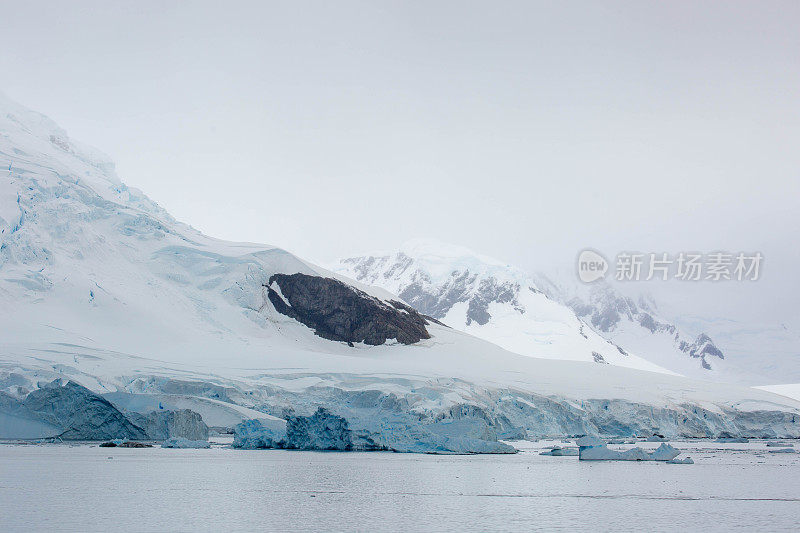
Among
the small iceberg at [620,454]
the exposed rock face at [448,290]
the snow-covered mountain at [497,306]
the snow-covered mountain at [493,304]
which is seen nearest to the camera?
the small iceberg at [620,454]

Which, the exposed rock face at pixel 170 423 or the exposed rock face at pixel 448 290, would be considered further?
the exposed rock face at pixel 448 290

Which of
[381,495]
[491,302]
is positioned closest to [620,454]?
[381,495]

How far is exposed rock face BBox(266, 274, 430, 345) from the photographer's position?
68.2 metres

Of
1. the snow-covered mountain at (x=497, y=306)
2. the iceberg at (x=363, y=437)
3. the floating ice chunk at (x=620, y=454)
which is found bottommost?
the iceberg at (x=363, y=437)

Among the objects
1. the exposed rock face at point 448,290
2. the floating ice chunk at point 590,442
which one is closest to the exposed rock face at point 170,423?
the floating ice chunk at point 590,442

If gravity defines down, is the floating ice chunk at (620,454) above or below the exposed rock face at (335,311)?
below

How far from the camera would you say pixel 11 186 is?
5528 centimetres

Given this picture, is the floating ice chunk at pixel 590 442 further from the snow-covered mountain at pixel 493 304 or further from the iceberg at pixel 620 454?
the snow-covered mountain at pixel 493 304

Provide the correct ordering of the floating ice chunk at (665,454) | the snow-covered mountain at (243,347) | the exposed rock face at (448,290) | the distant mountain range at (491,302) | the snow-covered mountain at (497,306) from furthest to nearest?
the exposed rock face at (448,290) → the distant mountain range at (491,302) → the snow-covered mountain at (497,306) → the snow-covered mountain at (243,347) → the floating ice chunk at (665,454)

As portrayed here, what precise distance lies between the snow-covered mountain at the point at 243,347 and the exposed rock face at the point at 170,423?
1.61m

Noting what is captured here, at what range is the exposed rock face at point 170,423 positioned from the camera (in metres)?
30.3

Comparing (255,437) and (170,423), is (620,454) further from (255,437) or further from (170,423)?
(170,423)

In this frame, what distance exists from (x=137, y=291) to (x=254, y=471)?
137ft

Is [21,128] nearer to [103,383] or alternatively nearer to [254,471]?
[103,383]
